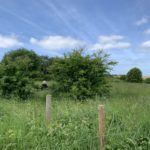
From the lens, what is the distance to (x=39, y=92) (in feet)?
36.4

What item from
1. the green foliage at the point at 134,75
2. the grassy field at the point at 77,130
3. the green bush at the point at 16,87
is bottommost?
the grassy field at the point at 77,130

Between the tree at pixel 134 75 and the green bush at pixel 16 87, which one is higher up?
the tree at pixel 134 75

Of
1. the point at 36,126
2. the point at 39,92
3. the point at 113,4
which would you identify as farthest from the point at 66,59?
the point at 36,126

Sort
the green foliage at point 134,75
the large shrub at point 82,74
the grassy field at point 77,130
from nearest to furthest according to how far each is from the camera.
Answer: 1. the grassy field at point 77,130
2. the large shrub at point 82,74
3. the green foliage at point 134,75

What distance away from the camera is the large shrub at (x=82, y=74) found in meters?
9.63

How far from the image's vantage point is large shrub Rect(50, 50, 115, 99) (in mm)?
9633

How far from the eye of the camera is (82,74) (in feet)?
31.7

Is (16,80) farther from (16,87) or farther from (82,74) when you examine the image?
(82,74)

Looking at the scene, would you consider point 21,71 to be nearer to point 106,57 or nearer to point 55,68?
point 55,68

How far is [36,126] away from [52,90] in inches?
224

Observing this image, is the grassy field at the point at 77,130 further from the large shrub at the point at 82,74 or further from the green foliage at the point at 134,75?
the green foliage at the point at 134,75

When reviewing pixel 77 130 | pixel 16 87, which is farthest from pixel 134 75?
pixel 77 130

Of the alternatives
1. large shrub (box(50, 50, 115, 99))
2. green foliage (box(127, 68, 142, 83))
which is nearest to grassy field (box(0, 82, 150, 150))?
large shrub (box(50, 50, 115, 99))

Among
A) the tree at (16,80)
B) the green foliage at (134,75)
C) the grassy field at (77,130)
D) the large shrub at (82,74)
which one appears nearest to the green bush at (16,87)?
the tree at (16,80)
